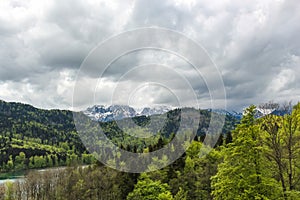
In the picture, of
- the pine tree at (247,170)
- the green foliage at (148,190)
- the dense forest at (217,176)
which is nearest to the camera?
the pine tree at (247,170)

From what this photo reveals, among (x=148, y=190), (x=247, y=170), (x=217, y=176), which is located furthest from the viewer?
(x=148, y=190)

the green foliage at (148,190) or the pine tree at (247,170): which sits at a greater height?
the pine tree at (247,170)

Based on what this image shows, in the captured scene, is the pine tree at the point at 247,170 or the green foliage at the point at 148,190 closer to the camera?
the pine tree at the point at 247,170

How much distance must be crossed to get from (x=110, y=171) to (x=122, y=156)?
27.5 feet

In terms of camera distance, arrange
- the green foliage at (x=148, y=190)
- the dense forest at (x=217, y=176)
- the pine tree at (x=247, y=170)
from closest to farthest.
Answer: the pine tree at (x=247, y=170) < the dense forest at (x=217, y=176) < the green foliage at (x=148, y=190)

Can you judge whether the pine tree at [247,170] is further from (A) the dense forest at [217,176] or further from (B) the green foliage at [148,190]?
(B) the green foliage at [148,190]

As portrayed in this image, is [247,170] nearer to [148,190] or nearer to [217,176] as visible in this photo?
[217,176]

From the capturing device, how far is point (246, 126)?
2822cm

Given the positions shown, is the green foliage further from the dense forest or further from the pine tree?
the pine tree

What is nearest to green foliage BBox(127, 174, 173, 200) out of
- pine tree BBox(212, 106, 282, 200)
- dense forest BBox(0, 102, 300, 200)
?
dense forest BBox(0, 102, 300, 200)

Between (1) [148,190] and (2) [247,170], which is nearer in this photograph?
(2) [247,170]

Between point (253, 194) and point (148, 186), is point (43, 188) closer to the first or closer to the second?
point (148, 186)

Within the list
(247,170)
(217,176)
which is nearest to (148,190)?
(217,176)

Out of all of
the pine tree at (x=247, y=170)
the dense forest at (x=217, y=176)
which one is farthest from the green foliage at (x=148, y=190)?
the pine tree at (x=247, y=170)
